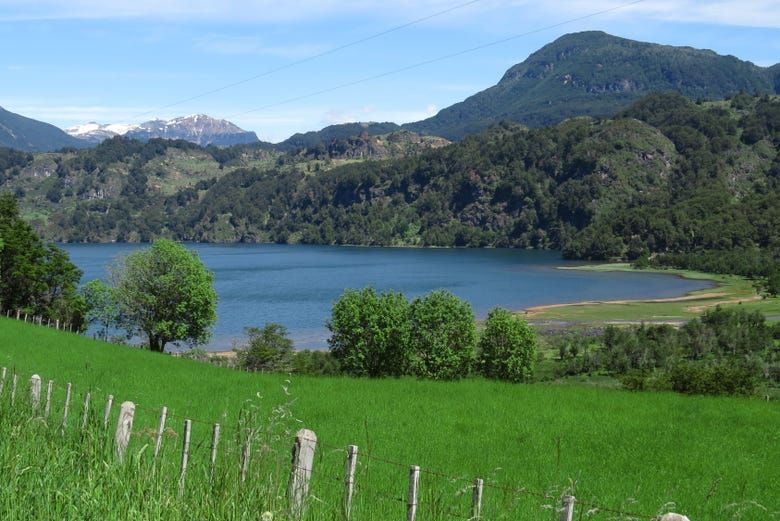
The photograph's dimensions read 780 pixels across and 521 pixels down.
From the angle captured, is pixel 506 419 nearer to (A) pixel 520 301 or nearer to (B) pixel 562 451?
(B) pixel 562 451

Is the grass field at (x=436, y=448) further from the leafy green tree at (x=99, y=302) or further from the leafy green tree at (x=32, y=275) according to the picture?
the leafy green tree at (x=32, y=275)

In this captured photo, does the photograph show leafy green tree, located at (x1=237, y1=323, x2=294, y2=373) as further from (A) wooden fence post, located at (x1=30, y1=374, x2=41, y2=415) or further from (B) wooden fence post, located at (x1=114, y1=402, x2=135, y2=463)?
(B) wooden fence post, located at (x1=114, y1=402, x2=135, y2=463)

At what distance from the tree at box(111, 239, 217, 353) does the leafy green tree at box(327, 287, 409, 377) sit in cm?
1098

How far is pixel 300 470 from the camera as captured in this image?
7.82m

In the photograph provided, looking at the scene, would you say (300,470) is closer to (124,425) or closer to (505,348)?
(124,425)

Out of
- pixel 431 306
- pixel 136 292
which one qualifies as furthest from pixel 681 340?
pixel 136 292

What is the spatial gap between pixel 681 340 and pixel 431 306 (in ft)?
202

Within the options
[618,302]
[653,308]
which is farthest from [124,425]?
[618,302]

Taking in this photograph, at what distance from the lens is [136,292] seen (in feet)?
193

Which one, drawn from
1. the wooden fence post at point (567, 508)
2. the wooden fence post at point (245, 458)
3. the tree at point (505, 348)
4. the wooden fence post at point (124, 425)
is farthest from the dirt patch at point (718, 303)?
the wooden fence post at point (567, 508)

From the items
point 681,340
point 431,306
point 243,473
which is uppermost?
point 243,473

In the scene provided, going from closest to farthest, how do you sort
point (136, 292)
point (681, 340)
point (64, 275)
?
point (136, 292) → point (64, 275) → point (681, 340)

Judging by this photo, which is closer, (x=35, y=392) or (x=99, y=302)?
(x=35, y=392)

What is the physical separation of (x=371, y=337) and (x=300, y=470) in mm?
50316
